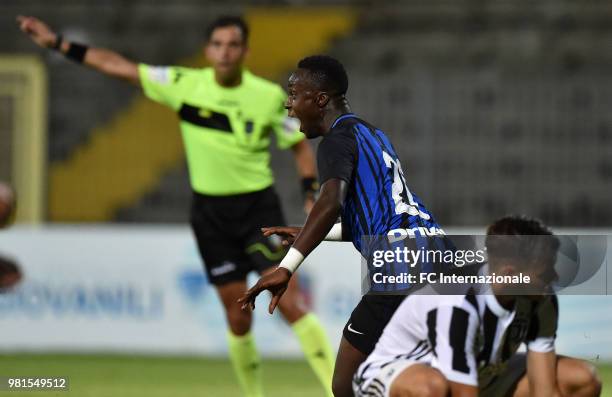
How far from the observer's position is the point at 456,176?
11984 mm

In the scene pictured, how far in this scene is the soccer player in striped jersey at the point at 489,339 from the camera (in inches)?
178

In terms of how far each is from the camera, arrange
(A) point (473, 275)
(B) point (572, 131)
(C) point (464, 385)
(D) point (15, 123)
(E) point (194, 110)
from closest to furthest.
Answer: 1. (C) point (464, 385)
2. (A) point (473, 275)
3. (E) point (194, 110)
4. (B) point (572, 131)
5. (D) point (15, 123)

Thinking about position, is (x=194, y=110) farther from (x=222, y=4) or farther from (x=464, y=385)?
(x=222, y=4)

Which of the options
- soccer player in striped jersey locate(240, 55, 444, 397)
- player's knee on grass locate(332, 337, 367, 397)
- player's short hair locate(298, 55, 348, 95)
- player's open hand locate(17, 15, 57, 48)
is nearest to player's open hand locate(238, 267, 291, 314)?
soccer player in striped jersey locate(240, 55, 444, 397)

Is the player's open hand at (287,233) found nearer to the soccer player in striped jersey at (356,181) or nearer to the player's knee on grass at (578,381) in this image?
the soccer player in striped jersey at (356,181)

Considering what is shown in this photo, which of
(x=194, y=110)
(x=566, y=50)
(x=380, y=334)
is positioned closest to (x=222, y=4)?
(x=566, y=50)

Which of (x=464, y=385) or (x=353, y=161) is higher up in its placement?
(x=353, y=161)

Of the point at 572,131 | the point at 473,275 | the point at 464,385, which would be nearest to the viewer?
the point at 464,385

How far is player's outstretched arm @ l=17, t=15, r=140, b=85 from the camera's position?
661 cm

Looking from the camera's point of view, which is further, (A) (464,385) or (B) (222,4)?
(B) (222,4)

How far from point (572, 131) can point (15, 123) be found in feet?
17.6

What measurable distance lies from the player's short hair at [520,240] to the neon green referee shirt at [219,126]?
7.69 feet

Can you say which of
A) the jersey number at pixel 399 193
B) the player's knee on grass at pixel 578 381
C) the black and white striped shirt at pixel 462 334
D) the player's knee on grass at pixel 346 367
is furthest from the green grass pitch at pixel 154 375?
the jersey number at pixel 399 193

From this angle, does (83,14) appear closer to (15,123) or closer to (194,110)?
(15,123)
